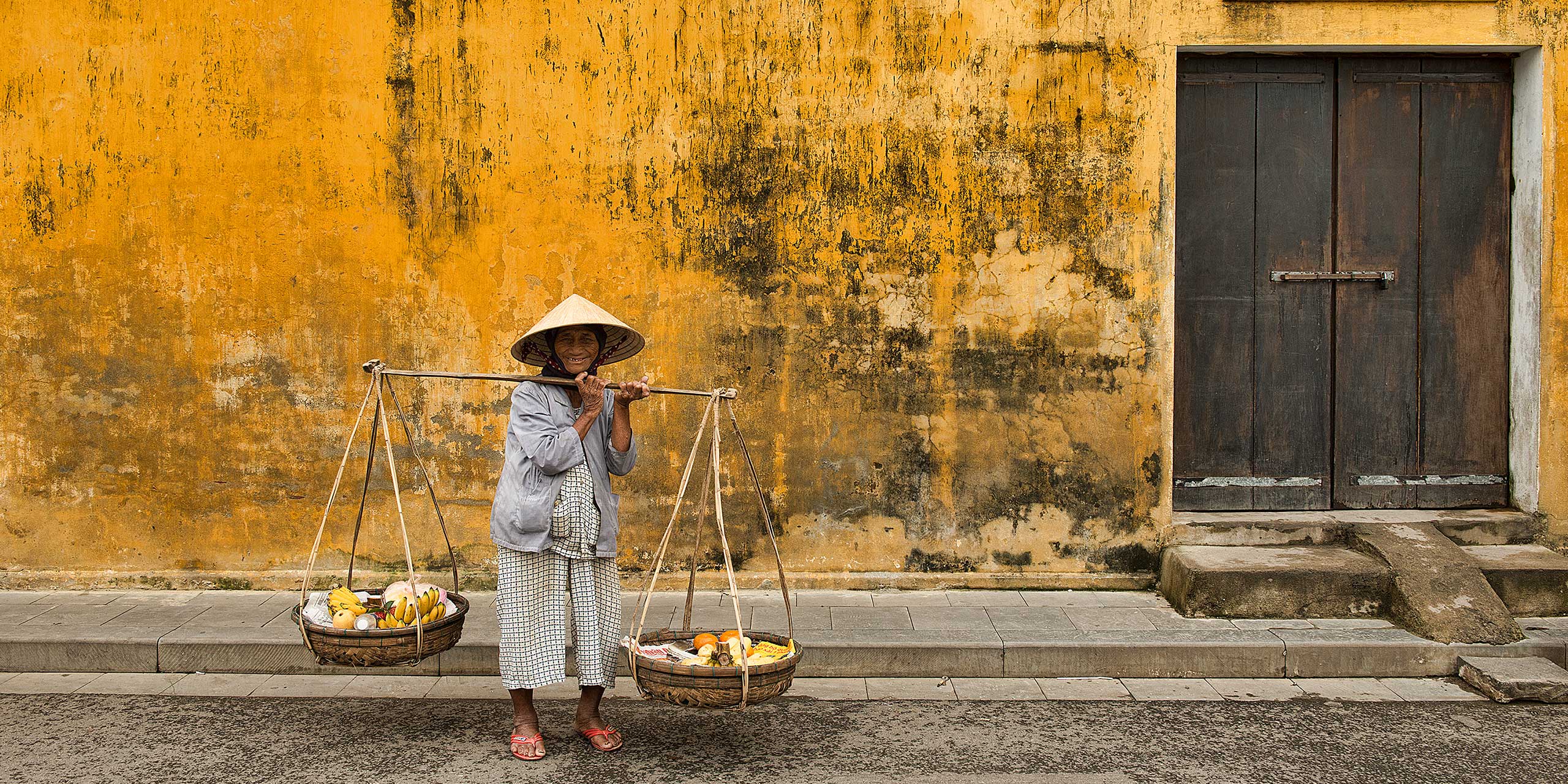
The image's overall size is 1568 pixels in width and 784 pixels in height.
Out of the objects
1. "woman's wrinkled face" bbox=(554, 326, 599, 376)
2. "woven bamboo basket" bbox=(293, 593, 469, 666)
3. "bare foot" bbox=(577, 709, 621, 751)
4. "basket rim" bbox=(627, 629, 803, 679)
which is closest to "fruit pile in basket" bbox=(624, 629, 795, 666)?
"basket rim" bbox=(627, 629, 803, 679)

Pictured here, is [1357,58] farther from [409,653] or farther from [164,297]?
[164,297]

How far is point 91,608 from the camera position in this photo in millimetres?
6297

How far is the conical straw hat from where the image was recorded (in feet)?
14.3

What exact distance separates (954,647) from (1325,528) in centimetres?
256

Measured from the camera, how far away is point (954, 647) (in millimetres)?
5559

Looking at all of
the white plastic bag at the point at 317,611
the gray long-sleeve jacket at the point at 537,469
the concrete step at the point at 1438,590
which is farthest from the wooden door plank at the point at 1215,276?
the white plastic bag at the point at 317,611

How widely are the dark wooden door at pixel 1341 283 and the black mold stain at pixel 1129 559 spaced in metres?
0.46

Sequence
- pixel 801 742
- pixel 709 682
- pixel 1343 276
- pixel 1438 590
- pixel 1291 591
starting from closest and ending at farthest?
1. pixel 709 682
2. pixel 801 742
3. pixel 1438 590
4. pixel 1291 591
5. pixel 1343 276

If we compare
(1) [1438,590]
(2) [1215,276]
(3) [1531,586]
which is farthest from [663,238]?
(3) [1531,586]

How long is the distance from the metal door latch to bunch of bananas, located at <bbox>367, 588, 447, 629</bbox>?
16.9 feet

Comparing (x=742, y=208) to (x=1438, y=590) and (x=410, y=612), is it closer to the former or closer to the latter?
(x=410, y=612)

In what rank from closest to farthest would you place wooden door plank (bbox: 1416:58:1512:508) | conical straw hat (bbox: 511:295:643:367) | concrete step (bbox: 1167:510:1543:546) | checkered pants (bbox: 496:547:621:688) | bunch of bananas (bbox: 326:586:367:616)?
conical straw hat (bbox: 511:295:643:367), checkered pants (bbox: 496:547:621:688), bunch of bananas (bbox: 326:586:367:616), concrete step (bbox: 1167:510:1543:546), wooden door plank (bbox: 1416:58:1512:508)

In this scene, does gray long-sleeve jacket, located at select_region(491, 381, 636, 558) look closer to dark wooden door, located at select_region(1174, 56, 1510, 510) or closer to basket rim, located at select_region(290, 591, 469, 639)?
basket rim, located at select_region(290, 591, 469, 639)

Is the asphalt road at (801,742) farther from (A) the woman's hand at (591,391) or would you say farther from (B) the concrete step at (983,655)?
(A) the woman's hand at (591,391)
